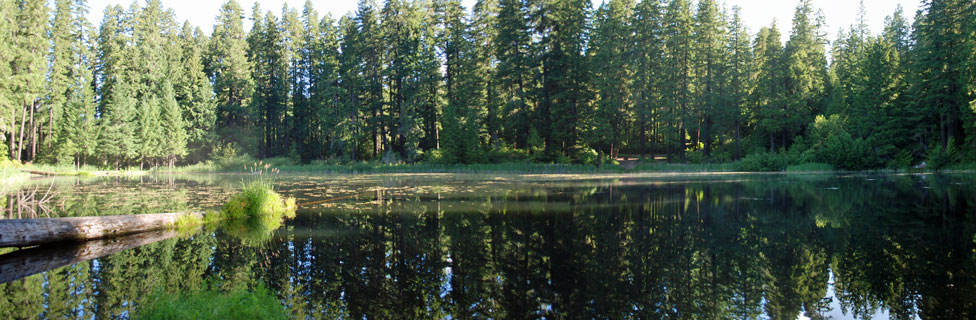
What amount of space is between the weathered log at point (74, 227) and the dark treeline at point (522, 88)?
3046 cm

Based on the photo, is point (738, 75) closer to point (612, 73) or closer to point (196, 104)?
point (612, 73)

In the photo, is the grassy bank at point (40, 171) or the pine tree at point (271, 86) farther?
the pine tree at point (271, 86)

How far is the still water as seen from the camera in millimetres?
5875

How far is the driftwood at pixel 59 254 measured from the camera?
7.68 m

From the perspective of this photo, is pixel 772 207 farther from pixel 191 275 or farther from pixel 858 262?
pixel 191 275

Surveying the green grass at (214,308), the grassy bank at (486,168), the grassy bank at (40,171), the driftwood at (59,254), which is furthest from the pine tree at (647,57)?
the grassy bank at (40,171)

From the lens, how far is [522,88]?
44031 millimetres

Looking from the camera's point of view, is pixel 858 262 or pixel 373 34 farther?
pixel 373 34

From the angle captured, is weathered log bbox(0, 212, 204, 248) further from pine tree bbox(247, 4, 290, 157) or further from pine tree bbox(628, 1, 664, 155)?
pine tree bbox(247, 4, 290, 157)

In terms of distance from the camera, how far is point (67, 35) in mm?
48906

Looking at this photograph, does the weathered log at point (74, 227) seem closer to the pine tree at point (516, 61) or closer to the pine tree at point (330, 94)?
the pine tree at point (516, 61)

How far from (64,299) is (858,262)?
10.8 metres

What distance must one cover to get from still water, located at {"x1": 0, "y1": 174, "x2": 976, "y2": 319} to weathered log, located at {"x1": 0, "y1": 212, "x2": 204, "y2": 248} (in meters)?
0.36

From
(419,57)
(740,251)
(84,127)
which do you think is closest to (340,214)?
(740,251)
